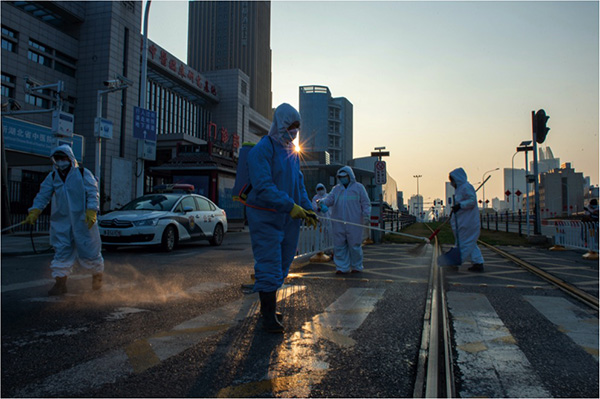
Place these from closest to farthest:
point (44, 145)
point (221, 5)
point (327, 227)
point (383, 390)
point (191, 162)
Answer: point (383, 390) → point (327, 227) → point (44, 145) → point (191, 162) → point (221, 5)

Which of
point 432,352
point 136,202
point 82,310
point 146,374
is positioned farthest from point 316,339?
point 136,202

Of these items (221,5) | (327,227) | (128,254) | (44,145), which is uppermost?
(221,5)

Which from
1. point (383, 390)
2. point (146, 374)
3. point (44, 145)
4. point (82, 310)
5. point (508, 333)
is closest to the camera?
point (383, 390)

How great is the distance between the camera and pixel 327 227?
10.1m

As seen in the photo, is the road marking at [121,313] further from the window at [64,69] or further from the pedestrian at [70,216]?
the window at [64,69]

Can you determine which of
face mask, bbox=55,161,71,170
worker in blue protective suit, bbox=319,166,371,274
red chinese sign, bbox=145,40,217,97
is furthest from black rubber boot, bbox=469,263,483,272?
red chinese sign, bbox=145,40,217,97

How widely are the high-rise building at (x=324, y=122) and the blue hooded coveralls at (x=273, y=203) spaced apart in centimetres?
9419

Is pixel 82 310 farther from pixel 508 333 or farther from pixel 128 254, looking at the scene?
pixel 128 254

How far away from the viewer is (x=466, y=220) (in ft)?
25.0

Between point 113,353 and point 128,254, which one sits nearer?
point 113,353

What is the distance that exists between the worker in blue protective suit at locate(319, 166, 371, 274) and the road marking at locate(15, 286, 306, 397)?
333cm

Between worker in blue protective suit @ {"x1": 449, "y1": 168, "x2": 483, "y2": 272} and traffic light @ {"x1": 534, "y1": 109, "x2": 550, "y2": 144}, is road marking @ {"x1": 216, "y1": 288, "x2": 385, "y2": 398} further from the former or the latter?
traffic light @ {"x1": 534, "y1": 109, "x2": 550, "y2": 144}

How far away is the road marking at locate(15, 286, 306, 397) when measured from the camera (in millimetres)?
2131

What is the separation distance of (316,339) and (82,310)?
90.9 inches
